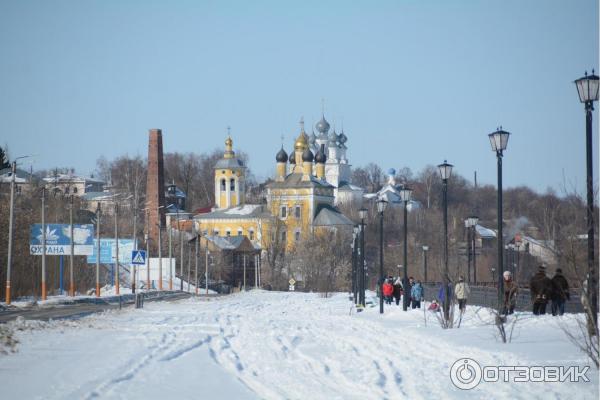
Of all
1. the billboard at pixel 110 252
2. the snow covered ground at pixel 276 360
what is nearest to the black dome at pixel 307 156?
the billboard at pixel 110 252

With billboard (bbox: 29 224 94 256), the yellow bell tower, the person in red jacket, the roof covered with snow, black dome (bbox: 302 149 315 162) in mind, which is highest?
black dome (bbox: 302 149 315 162)

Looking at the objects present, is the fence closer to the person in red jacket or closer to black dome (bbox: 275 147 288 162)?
the person in red jacket

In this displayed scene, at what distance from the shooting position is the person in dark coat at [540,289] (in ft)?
78.7

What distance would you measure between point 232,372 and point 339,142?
151600 mm

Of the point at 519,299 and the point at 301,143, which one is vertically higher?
the point at 301,143

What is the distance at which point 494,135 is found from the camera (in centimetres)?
2241

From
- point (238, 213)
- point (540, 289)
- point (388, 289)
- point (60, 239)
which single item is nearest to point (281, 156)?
point (238, 213)

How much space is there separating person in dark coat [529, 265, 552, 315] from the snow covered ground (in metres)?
1.18

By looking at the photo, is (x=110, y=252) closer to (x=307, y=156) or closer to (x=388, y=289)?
(x=388, y=289)

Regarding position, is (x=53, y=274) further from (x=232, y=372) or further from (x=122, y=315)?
(x=232, y=372)

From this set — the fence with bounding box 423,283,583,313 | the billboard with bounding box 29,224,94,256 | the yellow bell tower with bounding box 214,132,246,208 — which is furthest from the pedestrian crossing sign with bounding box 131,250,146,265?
the yellow bell tower with bounding box 214,132,246,208

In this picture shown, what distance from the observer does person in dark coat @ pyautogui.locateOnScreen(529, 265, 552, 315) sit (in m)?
24.0

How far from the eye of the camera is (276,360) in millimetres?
17000

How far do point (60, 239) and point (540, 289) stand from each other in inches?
1297
